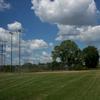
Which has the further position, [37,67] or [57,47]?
[57,47]

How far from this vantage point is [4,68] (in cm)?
10238

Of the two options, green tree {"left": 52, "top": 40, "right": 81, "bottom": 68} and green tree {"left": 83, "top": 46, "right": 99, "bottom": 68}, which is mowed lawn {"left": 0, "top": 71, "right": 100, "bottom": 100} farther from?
green tree {"left": 83, "top": 46, "right": 99, "bottom": 68}

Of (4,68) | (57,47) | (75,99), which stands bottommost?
(75,99)

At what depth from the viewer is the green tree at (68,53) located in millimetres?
142375

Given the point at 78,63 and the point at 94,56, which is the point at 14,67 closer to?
the point at 78,63

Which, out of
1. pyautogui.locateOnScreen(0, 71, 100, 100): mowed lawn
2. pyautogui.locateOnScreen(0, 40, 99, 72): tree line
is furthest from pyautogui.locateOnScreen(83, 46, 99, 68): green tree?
pyautogui.locateOnScreen(0, 71, 100, 100): mowed lawn

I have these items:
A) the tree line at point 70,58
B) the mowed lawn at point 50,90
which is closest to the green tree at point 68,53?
the tree line at point 70,58

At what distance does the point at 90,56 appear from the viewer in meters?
156

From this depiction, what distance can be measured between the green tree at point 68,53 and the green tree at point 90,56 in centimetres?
820

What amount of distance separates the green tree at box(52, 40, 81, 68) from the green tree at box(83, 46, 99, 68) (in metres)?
8.20

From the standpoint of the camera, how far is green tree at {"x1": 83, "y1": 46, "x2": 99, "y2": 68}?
154475 millimetres

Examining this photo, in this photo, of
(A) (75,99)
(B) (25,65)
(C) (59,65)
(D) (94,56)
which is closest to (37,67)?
(B) (25,65)

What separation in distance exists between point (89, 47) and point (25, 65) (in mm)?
55095

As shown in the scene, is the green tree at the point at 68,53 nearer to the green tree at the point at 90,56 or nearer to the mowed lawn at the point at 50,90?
the green tree at the point at 90,56
